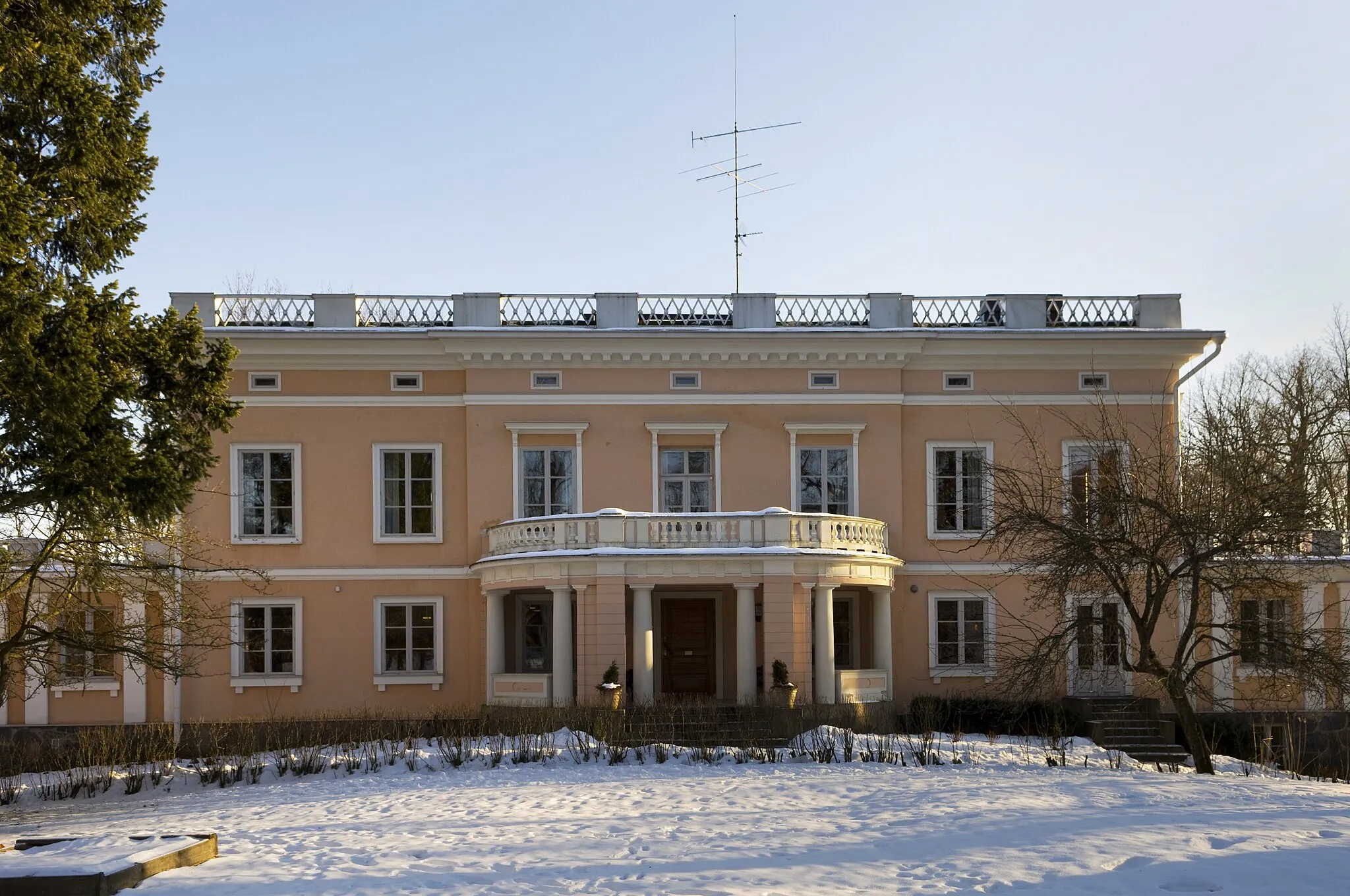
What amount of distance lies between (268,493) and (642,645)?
8.68 meters

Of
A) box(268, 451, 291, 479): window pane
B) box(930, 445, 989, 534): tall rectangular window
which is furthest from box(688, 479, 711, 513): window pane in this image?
box(268, 451, 291, 479): window pane

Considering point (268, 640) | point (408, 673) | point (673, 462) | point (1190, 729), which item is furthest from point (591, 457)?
point (1190, 729)

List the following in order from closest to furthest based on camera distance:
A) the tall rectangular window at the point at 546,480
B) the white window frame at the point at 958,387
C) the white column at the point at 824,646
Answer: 1. the white column at the point at 824,646
2. the tall rectangular window at the point at 546,480
3. the white window frame at the point at 958,387

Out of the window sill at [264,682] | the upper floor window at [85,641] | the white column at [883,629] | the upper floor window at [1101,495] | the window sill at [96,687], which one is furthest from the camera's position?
the window sill at [264,682]

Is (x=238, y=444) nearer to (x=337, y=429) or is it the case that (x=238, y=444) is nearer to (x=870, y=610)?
(x=337, y=429)

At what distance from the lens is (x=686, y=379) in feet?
88.9

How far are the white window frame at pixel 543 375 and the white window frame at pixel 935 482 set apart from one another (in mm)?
7767

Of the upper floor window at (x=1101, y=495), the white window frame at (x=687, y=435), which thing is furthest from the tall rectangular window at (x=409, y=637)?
the upper floor window at (x=1101, y=495)

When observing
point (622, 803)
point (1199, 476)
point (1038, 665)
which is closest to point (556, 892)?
point (622, 803)

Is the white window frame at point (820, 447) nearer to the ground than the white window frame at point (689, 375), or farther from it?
nearer to the ground

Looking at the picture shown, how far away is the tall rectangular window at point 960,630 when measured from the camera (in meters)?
27.0

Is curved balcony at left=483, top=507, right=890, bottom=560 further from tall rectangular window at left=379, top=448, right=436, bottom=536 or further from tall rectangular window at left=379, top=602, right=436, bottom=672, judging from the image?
tall rectangular window at left=379, top=602, right=436, bottom=672

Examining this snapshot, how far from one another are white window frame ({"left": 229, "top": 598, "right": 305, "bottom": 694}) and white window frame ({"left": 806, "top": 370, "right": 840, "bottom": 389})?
444 inches

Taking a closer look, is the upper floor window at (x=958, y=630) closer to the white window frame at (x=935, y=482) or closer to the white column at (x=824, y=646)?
the white window frame at (x=935, y=482)
